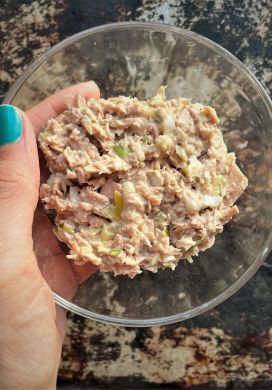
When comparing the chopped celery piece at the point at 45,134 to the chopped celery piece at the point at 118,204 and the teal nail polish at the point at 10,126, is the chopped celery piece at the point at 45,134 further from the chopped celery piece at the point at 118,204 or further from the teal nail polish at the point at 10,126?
the chopped celery piece at the point at 118,204

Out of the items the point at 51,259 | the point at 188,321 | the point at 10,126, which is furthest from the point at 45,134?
the point at 188,321

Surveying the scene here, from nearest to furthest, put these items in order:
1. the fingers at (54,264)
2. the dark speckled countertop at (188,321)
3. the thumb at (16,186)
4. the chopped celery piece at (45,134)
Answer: the thumb at (16,186) → the chopped celery piece at (45,134) → the fingers at (54,264) → the dark speckled countertop at (188,321)

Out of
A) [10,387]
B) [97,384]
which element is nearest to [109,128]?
[10,387]

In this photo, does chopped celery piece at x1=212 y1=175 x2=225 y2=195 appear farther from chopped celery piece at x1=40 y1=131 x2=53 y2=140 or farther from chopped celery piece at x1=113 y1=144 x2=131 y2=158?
chopped celery piece at x1=40 y1=131 x2=53 y2=140

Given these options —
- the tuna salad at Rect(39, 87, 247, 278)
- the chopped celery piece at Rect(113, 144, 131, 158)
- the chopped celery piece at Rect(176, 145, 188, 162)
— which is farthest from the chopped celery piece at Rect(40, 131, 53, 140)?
the chopped celery piece at Rect(176, 145, 188, 162)

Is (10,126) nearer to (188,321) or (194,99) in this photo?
(194,99)

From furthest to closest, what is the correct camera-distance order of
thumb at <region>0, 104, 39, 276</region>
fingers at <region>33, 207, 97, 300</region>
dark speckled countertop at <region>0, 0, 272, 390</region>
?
dark speckled countertop at <region>0, 0, 272, 390</region> → fingers at <region>33, 207, 97, 300</region> → thumb at <region>0, 104, 39, 276</region>

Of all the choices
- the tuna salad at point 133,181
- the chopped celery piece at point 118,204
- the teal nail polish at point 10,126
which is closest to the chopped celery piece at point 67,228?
the tuna salad at point 133,181
